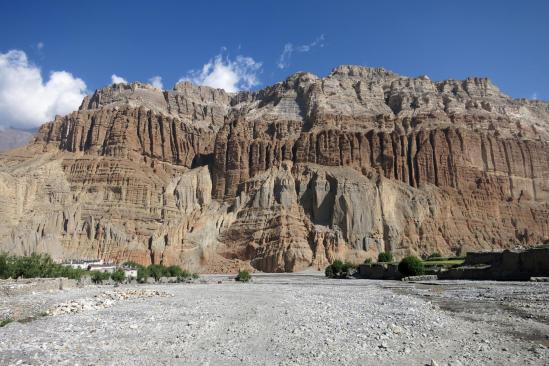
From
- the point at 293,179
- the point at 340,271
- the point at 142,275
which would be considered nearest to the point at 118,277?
the point at 142,275

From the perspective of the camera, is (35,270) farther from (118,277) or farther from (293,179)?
(293,179)

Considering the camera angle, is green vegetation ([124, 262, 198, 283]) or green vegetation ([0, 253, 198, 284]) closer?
green vegetation ([0, 253, 198, 284])

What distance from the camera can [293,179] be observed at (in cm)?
12012

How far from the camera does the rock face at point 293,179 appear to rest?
109m

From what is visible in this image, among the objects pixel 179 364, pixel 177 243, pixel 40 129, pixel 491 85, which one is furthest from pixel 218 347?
pixel 491 85

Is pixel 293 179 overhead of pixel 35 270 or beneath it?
overhead

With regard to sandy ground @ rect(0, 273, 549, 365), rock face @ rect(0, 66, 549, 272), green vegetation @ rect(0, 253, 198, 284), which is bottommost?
sandy ground @ rect(0, 273, 549, 365)

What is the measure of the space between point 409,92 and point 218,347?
149 m

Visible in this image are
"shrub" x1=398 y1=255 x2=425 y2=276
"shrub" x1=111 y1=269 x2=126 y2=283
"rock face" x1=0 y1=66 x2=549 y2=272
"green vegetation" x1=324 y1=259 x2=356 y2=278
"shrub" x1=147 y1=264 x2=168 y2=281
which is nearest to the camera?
"shrub" x1=398 y1=255 x2=425 y2=276

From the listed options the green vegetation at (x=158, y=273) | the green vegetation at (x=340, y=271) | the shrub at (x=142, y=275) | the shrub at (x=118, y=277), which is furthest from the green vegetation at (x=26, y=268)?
the green vegetation at (x=340, y=271)

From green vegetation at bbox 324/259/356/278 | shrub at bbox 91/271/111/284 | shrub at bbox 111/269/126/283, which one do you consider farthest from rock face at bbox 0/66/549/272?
shrub at bbox 91/271/111/284

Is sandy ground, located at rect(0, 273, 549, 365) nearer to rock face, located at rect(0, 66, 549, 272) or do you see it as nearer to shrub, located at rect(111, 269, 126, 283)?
shrub, located at rect(111, 269, 126, 283)

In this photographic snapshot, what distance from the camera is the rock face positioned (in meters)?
109

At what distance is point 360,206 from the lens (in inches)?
4380
